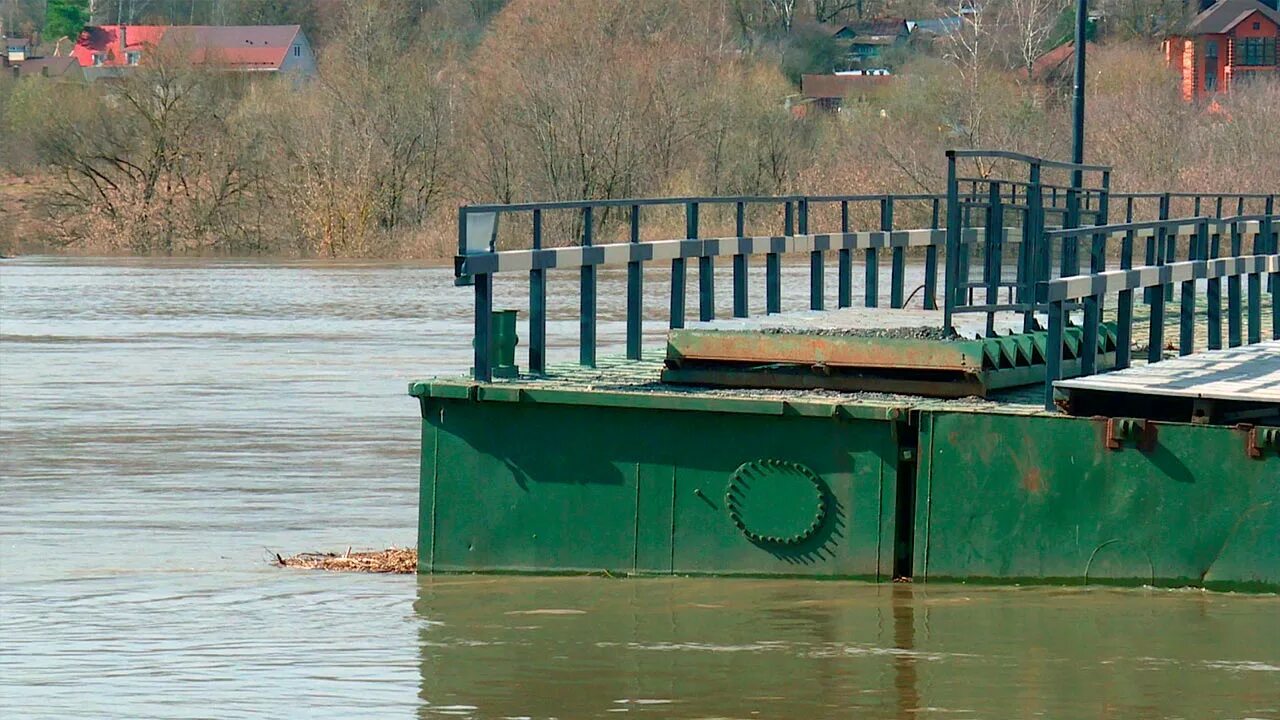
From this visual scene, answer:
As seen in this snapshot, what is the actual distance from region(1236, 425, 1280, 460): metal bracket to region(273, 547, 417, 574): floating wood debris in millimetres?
4379

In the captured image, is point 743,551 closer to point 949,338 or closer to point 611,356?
point 949,338

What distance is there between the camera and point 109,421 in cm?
1911

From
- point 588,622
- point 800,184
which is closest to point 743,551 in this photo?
point 588,622

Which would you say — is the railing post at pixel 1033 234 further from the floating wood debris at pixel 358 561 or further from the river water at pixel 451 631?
the floating wood debris at pixel 358 561

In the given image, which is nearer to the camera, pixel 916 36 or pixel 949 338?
pixel 949 338

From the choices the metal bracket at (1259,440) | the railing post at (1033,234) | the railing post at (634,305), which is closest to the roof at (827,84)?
the railing post at (634,305)

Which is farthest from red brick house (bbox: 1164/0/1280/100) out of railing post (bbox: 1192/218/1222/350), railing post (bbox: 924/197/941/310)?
railing post (bbox: 1192/218/1222/350)

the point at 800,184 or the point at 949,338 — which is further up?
the point at 800,184

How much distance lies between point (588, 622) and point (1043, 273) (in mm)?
3676

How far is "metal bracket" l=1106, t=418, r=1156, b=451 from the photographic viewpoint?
9.98 m

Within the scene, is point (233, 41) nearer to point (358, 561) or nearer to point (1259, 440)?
point (358, 561)

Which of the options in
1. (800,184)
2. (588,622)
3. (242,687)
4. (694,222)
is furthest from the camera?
(800,184)

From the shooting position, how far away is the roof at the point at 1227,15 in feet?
385

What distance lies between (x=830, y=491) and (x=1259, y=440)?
2018 millimetres
